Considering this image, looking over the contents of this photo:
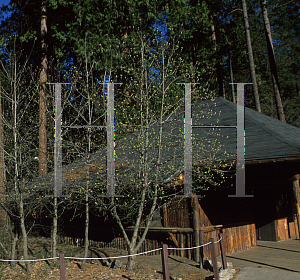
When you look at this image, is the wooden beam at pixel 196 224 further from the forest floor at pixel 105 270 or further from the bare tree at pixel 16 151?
the bare tree at pixel 16 151

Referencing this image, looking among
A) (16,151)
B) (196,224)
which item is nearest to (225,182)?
(196,224)

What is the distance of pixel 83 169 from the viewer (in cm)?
1015

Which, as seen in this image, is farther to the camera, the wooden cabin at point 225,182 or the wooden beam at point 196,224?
the wooden beam at point 196,224

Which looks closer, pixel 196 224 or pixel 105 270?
pixel 105 270

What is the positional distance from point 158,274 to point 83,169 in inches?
143

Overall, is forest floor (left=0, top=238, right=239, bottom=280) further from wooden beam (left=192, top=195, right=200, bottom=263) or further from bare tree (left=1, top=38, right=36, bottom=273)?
bare tree (left=1, top=38, right=36, bottom=273)

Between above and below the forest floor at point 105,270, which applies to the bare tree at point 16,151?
above

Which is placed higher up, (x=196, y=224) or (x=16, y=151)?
(x=16, y=151)

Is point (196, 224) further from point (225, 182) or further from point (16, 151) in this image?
point (16, 151)

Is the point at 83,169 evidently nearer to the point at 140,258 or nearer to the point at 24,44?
the point at 140,258

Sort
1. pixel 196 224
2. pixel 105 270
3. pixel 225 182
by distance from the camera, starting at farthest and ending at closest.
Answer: pixel 225 182
pixel 196 224
pixel 105 270

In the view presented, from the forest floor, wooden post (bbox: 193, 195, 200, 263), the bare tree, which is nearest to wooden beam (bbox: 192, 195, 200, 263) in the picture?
wooden post (bbox: 193, 195, 200, 263)

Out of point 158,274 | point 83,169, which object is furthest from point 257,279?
point 83,169

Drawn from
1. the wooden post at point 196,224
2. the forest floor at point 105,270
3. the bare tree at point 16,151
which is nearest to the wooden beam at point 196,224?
the wooden post at point 196,224
